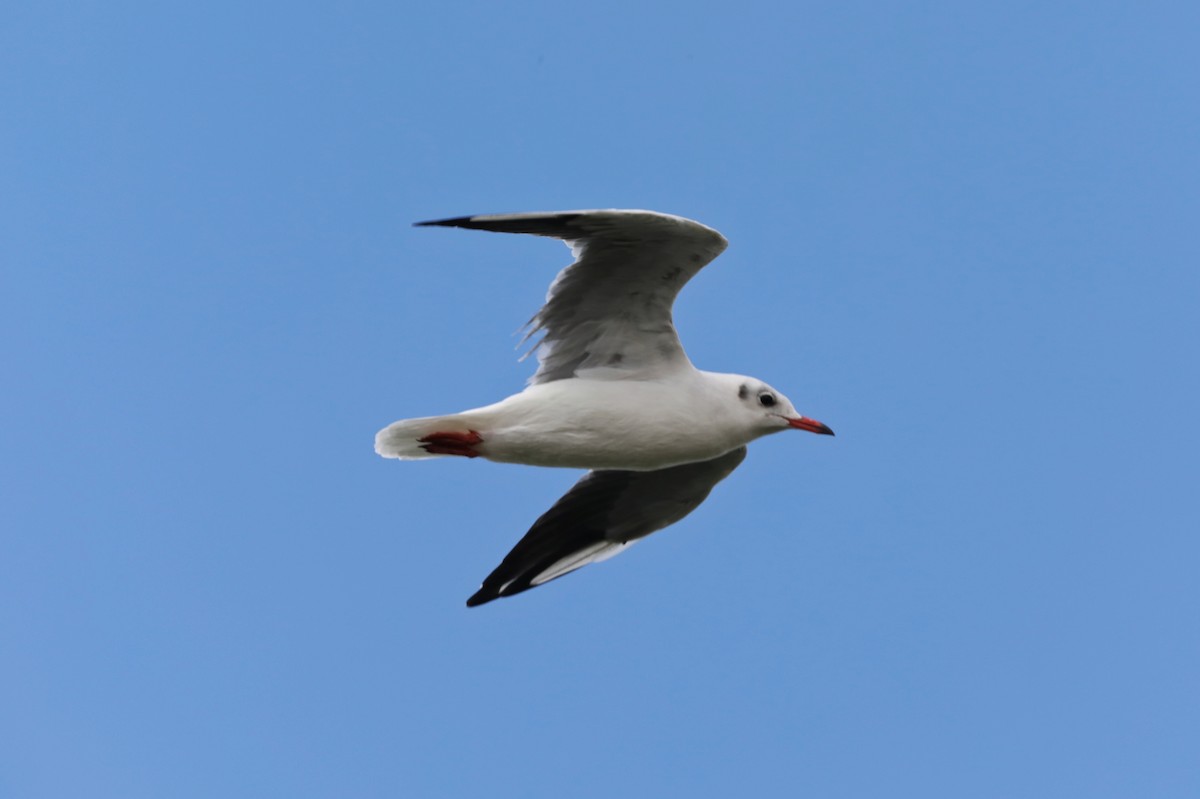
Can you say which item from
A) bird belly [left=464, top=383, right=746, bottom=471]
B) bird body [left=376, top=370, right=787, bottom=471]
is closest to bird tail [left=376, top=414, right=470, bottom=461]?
bird body [left=376, top=370, right=787, bottom=471]

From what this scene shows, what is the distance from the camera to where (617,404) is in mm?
9781

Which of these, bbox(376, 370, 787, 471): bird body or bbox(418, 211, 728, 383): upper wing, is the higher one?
bbox(418, 211, 728, 383): upper wing

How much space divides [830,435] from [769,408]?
1.41 ft

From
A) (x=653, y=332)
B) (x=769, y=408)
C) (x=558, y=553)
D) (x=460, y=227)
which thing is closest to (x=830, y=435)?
(x=769, y=408)

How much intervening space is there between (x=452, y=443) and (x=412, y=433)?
0.26 metres

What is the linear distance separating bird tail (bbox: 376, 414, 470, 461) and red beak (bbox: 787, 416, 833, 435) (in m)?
1.99

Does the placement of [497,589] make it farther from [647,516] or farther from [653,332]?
[653,332]

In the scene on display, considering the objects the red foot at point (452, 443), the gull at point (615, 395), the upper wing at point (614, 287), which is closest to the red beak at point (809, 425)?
the gull at point (615, 395)

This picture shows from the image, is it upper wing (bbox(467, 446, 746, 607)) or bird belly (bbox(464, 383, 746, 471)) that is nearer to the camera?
bird belly (bbox(464, 383, 746, 471))

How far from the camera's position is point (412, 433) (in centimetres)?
988

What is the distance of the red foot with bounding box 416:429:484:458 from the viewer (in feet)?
32.0

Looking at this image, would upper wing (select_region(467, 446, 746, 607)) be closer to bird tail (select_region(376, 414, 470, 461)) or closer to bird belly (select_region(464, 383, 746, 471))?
bird belly (select_region(464, 383, 746, 471))

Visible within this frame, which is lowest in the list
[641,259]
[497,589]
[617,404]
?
[497,589]

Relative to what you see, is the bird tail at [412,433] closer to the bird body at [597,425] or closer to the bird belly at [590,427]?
the bird body at [597,425]
